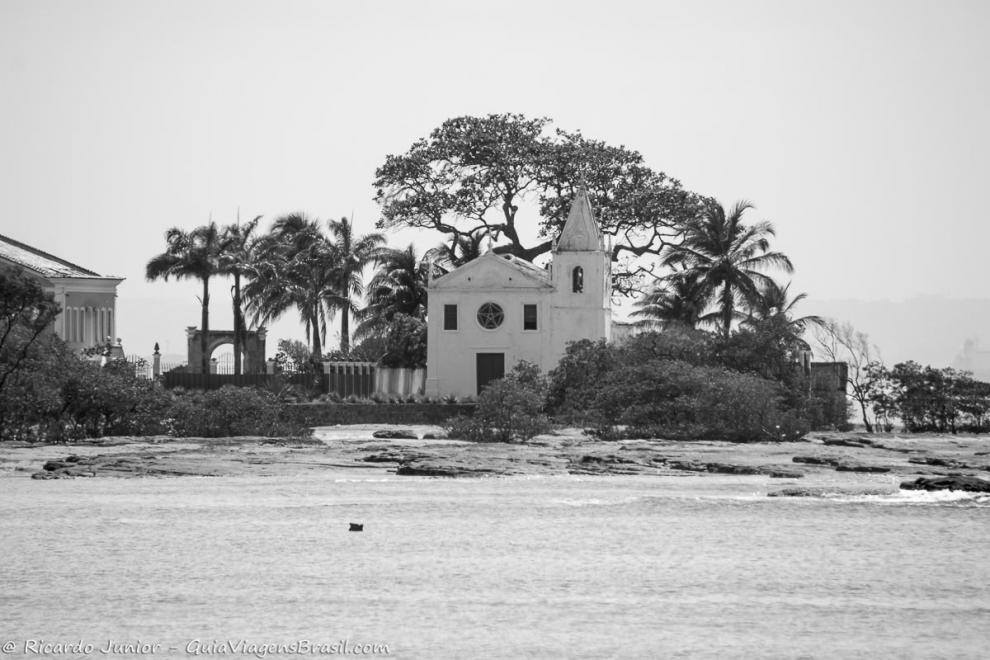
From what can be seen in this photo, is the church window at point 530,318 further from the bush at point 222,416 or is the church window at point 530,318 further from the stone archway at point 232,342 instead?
the bush at point 222,416

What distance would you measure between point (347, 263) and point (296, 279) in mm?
2116

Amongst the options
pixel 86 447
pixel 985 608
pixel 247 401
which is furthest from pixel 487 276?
pixel 985 608

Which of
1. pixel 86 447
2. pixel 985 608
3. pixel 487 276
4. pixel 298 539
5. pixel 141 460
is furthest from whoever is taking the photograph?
pixel 487 276

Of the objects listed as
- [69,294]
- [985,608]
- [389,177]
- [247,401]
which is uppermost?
[389,177]

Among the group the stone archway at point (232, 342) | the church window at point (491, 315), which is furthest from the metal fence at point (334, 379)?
the stone archway at point (232, 342)

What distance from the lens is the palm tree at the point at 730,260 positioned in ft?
197

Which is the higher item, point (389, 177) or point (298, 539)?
point (389, 177)

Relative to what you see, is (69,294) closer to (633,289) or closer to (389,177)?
(389,177)

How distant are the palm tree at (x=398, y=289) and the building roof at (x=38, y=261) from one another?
11453mm

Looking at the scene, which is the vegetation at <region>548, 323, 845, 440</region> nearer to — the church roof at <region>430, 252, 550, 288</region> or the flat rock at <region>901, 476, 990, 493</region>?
the church roof at <region>430, 252, 550, 288</region>

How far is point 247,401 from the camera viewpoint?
37.0 metres

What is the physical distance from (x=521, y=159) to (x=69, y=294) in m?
22.0

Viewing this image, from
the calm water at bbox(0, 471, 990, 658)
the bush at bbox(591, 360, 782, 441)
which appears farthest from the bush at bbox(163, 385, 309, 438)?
the calm water at bbox(0, 471, 990, 658)

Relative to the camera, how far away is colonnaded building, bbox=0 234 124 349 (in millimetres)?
52656
